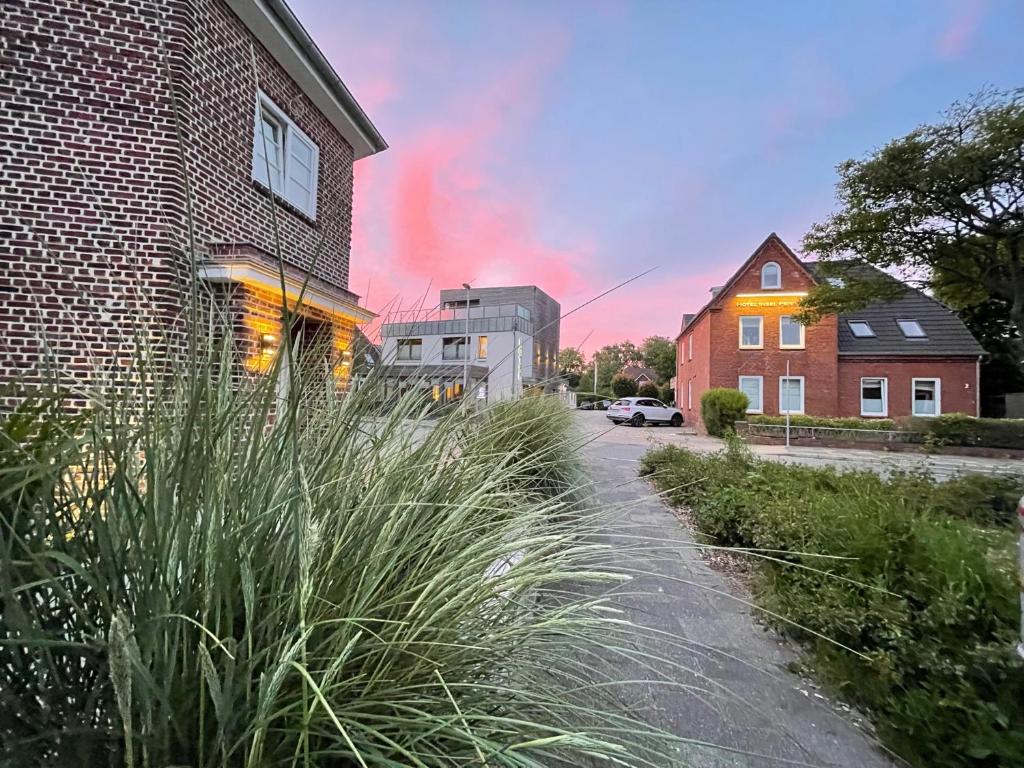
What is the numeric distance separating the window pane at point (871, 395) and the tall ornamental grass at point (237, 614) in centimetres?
2221

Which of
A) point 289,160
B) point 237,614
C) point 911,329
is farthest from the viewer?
point 911,329

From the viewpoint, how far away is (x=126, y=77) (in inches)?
171

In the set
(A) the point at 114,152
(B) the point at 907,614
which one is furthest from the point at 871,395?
(A) the point at 114,152

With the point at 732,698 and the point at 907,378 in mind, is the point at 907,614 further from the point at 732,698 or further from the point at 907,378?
the point at 907,378

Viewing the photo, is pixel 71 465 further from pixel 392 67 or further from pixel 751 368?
pixel 751 368

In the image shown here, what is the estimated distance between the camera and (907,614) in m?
1.80

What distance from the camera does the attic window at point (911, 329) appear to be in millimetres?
18452

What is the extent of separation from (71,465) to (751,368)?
2128 centimetres

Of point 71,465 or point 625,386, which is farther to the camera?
point 625,386

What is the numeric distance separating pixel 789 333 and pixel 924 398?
5631mm

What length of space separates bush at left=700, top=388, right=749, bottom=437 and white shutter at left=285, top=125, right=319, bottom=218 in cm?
1478

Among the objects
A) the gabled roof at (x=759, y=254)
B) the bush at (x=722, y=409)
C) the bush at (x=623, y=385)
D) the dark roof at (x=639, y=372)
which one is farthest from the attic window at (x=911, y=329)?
the dark roof at (x=639, y=372)

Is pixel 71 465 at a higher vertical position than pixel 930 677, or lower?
higher

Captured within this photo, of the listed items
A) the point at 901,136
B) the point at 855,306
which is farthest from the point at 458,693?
the point at 855,306
